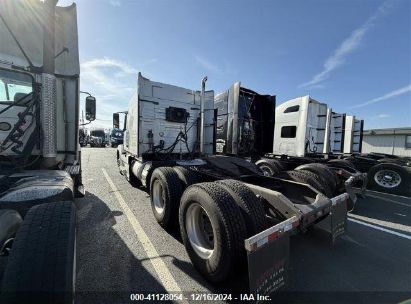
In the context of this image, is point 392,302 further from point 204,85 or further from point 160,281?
point 204,85

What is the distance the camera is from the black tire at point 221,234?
2.26 metres

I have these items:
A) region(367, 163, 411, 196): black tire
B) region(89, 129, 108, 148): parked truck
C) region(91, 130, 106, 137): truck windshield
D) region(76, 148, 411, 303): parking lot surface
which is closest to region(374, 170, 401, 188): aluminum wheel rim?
region(367, 163, 411, 196): black tire

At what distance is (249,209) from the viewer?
96.0 inches

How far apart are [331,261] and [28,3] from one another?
18.6 ft

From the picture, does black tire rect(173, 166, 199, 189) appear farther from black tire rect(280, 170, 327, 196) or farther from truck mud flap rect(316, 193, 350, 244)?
truck mud flap rect(316, 193, 350, 244)

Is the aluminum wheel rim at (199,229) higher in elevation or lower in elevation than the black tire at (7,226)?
lower

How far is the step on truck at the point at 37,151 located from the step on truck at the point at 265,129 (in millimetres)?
4631

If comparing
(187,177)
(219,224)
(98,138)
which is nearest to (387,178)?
(187,177)

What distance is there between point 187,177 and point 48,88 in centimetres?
248

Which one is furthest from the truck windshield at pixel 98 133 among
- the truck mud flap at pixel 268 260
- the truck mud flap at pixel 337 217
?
the truck mud flap at pixel 268 260

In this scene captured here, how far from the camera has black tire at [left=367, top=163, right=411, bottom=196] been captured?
698cm

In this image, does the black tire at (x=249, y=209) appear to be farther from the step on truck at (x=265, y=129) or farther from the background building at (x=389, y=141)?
the background building at (x=389, y=141)

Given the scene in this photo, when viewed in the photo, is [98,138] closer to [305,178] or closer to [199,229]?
Result: [305,178]

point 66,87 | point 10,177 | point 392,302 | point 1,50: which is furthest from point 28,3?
point 392,302
